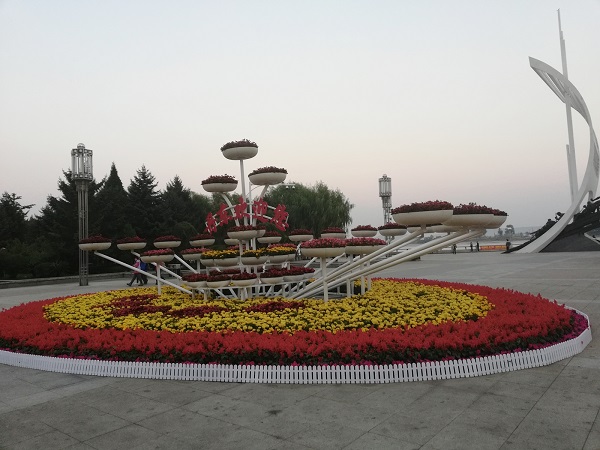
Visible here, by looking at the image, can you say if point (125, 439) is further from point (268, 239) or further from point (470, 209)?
point (268, 239)

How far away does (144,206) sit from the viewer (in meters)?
33.7

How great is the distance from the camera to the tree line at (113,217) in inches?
993

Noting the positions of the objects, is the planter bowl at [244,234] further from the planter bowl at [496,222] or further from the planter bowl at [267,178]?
the planter bowl at [496,222]

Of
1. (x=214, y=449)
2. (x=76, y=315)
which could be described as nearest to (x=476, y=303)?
(x=214, y=449)

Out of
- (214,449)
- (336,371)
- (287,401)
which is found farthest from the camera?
(336,371)

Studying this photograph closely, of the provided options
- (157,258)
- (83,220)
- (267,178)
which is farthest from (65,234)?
(267,178)

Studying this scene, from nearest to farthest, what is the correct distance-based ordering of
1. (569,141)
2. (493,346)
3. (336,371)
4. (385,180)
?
(336,371) < (493,346) < (569,141) < (385,180)

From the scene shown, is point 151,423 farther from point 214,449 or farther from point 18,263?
point 18,263

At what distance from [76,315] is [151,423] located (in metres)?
5.58

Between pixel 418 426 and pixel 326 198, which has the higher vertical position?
pixel 326 198

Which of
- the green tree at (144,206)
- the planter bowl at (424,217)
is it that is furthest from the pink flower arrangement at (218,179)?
the green tree at (144,206)

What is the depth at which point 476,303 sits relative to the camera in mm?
8617

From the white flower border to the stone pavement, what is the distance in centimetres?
12

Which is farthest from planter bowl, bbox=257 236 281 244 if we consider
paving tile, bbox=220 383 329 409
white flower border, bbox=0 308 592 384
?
paving tile, bbox=220 383 329 409
